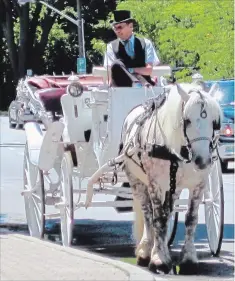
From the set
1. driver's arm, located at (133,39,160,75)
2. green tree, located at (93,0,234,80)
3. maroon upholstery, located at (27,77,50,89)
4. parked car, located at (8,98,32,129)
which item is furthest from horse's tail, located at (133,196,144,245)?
green tree, located at (93,0,234,80)

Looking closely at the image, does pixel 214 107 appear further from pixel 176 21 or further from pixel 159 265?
pixel 176 21

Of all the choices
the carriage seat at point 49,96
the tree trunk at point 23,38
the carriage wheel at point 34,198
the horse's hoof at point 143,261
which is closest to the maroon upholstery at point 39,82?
the carriage seat at point 49,96

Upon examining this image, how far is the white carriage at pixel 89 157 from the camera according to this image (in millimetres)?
11367

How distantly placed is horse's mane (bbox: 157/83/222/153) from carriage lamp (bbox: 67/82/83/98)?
7.89 ft

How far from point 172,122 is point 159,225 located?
3.23ft

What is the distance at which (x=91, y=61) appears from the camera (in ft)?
Result: 229

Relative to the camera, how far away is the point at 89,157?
1233 centimetres

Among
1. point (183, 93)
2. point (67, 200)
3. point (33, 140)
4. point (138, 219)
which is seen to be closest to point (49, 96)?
point (33, 140)

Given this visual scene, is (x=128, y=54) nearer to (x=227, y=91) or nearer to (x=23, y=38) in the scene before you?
(x=227, y=91)

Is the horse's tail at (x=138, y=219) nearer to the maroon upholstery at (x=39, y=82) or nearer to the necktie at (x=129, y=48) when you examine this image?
the necktie at (x=129, y=48)

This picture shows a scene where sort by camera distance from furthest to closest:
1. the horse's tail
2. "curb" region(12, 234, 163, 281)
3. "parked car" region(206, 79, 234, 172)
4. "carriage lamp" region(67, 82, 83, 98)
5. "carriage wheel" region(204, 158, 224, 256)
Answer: "parked car" region(206, 79, 234, 172) < "carriage lamp" region(67, 82, 83, 98) < "carriage wheel" region(204, 158, 224, 256) < the horse's tail < "curb" region(12, 234, 163, 281)

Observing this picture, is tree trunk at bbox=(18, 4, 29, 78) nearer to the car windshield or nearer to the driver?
the car windshield

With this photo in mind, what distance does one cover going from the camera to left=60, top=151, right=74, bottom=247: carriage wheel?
39.4ft

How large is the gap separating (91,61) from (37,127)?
2206 inches
